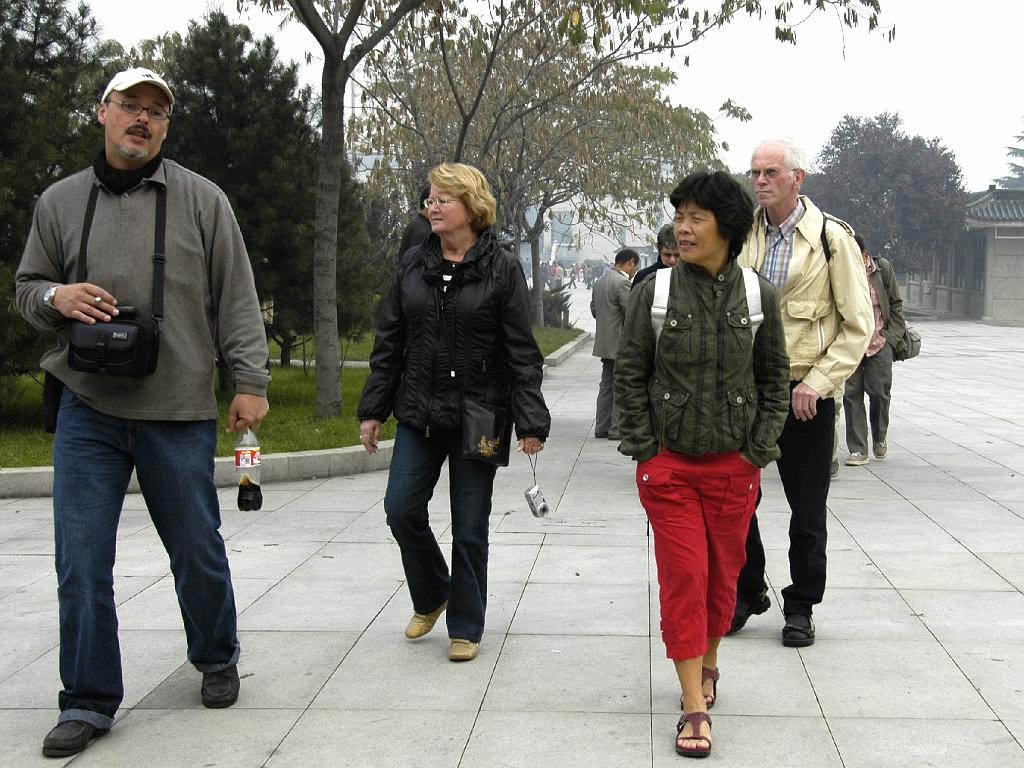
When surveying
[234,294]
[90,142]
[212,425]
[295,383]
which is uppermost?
[90,142]

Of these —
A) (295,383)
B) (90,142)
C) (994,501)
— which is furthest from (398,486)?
(295,383)

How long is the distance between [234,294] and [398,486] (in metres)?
1.00

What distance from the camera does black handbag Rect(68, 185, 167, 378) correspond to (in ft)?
13.2

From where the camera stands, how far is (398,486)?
498cm

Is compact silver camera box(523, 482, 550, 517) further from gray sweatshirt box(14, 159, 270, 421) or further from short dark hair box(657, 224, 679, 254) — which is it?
short dark hair box(657, 224, 679, 254)

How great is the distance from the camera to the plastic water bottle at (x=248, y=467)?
14.6ft

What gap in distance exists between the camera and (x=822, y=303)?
512 centimetres

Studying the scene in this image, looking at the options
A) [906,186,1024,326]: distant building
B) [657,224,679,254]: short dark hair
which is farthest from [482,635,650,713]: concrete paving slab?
[906,186,1024,326]: distant building

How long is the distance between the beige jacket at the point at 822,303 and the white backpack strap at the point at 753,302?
776 mm

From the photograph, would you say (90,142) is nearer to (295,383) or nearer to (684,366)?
(295,383)

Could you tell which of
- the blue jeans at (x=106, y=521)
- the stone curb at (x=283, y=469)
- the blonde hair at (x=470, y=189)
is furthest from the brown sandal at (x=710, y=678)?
the stone curb at (x=283, y=469)

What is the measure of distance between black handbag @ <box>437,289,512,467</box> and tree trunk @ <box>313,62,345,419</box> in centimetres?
729

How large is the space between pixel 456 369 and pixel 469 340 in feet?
0.37

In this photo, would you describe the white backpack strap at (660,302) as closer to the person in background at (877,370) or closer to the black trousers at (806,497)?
the black trousers at (806,497)
